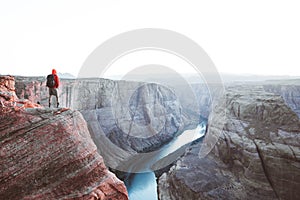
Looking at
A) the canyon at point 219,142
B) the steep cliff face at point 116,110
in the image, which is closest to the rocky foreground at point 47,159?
the canyon at point 219,142

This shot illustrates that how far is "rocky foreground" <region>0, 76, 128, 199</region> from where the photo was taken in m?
5.80

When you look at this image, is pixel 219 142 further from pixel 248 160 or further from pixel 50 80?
pixel 50 80

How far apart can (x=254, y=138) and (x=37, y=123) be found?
22061mm

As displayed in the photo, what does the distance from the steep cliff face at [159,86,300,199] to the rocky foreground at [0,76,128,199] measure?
14554 millimetres

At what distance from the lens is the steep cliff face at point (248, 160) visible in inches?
701

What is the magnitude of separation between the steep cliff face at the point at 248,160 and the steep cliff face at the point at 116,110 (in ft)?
49.2

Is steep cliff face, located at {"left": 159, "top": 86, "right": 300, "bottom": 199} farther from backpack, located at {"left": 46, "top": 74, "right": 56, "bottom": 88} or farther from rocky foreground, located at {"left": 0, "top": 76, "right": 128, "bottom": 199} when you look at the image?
backpack, located at {"left": 46, "top": 74, "right": 56, "bottom": 88}

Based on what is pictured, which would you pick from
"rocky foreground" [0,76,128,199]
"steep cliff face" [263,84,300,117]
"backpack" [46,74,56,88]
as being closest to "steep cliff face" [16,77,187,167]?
"backpack" [46,74,56,88]

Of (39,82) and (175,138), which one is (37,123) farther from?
(175,138)

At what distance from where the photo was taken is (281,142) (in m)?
19.2

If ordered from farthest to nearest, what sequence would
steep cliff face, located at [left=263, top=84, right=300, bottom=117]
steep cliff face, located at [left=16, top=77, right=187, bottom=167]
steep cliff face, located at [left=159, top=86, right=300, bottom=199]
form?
steep cliff face, located at [left=263, top=84, right=300, bottom=117] → steep cliff face, located at [left=16, top=77, right=187, bottom=167] → steep cliff face, located at [left=159, top=86, right=300, bottom=199]

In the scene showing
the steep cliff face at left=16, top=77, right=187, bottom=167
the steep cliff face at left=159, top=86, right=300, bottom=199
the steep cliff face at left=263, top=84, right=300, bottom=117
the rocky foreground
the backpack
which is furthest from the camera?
the steep cliff face at left=263, top=84, right=300, bottom=117

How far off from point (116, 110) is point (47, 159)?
111 ft

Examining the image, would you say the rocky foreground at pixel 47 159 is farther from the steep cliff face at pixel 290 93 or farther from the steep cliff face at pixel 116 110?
the steep cliff face at pixel 290 93
